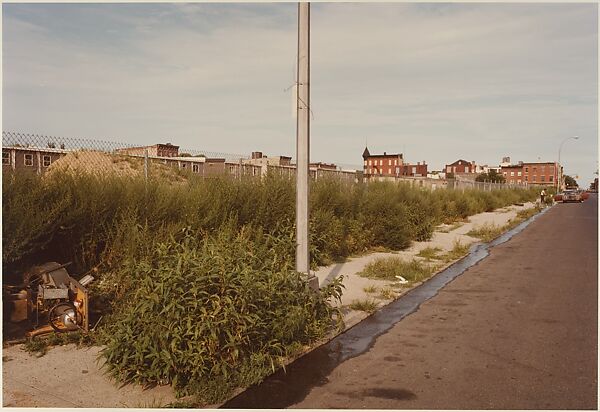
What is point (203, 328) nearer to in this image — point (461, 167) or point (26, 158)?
point (26, 158)

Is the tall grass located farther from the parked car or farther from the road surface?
the parked car

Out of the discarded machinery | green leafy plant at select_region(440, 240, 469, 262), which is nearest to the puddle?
the discarded machinery

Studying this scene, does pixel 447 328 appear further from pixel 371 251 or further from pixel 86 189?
pixel 371 251

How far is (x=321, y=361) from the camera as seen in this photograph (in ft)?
17.0

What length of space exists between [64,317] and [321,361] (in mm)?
2956

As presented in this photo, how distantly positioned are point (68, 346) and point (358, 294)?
4.59m

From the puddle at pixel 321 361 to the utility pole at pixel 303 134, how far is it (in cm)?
91

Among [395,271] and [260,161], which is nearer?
[395,271]

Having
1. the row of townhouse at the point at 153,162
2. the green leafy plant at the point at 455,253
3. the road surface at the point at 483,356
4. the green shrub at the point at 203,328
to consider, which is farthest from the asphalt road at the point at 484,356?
the row of townhouse at the point at 153,162

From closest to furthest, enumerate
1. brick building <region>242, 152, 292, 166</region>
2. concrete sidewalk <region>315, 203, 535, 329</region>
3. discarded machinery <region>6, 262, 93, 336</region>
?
discarded machinery <region>6, 262, 93, 336</region>
concrete sidewalk <region>315, 203, 535, 329</region>
brick building <region>242, 152, 292, 166</region>

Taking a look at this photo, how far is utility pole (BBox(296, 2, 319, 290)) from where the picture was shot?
6328mm

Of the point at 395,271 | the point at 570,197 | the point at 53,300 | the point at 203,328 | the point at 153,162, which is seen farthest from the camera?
the point at 570,197

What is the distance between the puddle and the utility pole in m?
0.91

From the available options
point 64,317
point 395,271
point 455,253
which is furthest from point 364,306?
point 455,253
